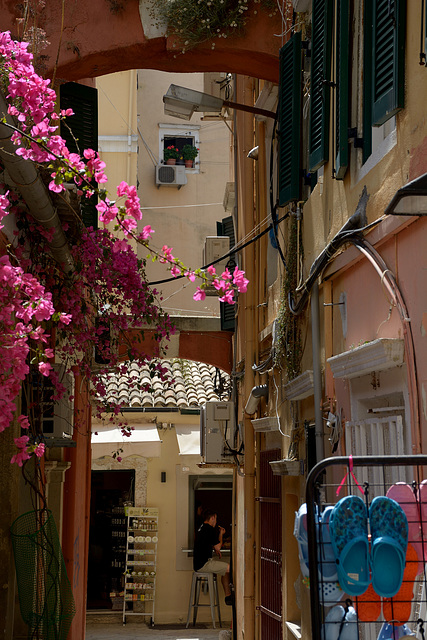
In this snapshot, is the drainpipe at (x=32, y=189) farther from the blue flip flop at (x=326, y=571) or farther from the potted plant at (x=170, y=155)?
the potted plant at (x=170, y=155)

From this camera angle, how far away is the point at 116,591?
1781 cm

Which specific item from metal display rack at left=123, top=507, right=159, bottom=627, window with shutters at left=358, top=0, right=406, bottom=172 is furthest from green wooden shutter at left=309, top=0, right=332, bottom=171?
metal display rack at left=123, top=507, right=159, bottom=627

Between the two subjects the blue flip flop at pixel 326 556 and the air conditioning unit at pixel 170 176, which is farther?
the air conditioning unit at pixel 170 176

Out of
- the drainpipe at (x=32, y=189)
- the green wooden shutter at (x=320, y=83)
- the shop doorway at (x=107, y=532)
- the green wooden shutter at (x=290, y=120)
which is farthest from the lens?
the shop doorway at (x=107, y=532)

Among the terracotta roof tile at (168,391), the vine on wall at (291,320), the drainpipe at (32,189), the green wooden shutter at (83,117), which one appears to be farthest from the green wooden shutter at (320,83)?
the terracotta roof tile at (168,391)

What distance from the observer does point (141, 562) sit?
17281 mm

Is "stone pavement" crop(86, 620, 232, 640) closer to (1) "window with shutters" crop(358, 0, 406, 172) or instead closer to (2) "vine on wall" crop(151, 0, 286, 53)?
(2) "vine on wall" crop(151, 0, 286, 53)

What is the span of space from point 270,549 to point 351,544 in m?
6.78

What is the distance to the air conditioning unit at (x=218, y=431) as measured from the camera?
13094mm

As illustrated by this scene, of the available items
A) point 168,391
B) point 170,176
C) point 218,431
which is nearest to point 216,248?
point 218,431

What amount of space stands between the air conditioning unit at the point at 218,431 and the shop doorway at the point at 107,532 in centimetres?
536

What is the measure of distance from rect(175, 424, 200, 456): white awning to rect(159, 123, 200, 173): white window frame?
903 centimetres

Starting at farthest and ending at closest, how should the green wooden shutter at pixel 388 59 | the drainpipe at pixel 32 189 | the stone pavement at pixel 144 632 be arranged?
the stone pavement at pixel 144 632, the drainpipe at pixel 32 189, the green wooden shutter at pixel 388 59

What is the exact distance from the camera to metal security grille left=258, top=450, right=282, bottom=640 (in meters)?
9.35
